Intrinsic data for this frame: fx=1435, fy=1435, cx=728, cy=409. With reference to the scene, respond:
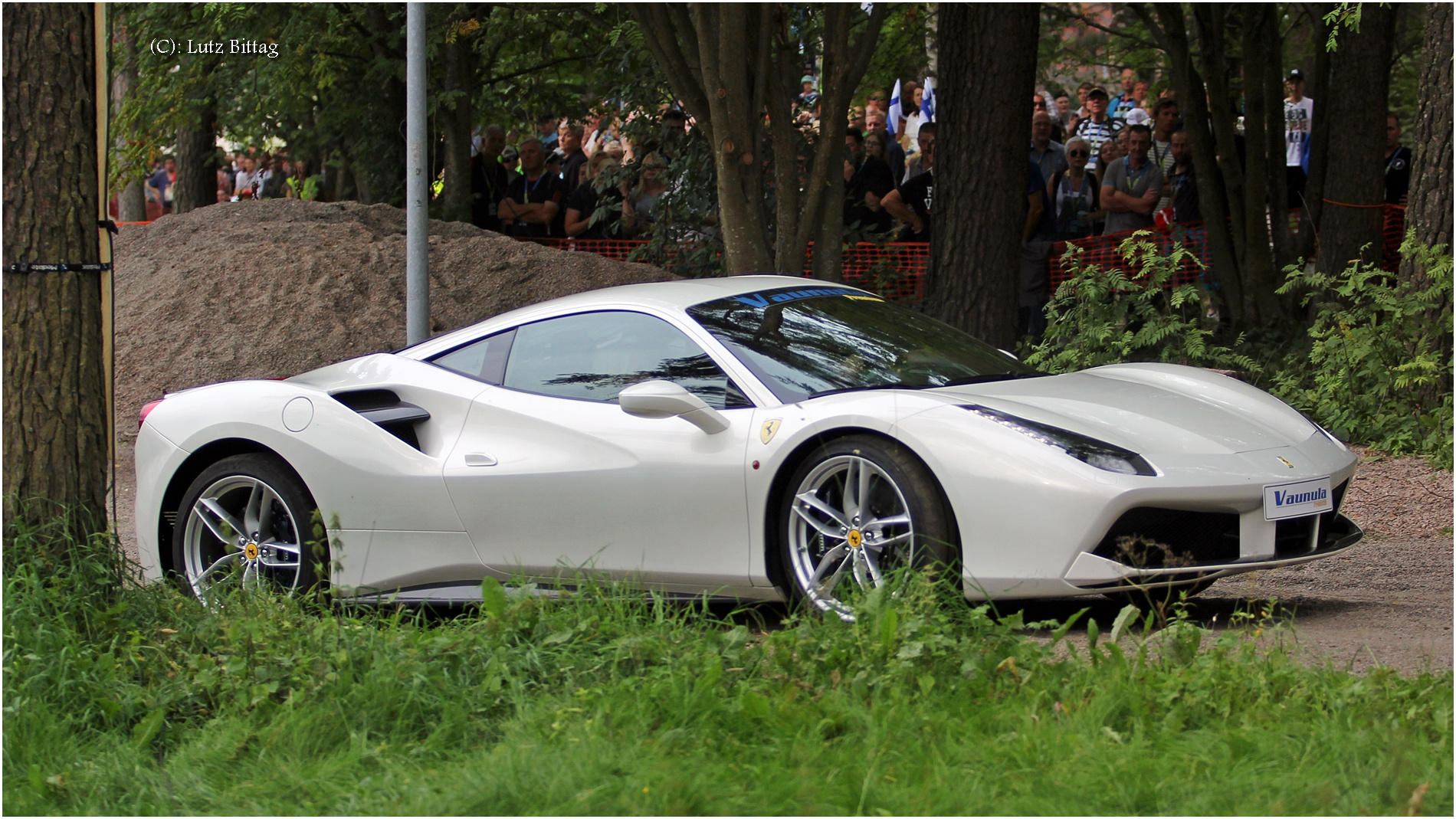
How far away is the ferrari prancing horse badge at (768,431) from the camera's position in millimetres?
4840

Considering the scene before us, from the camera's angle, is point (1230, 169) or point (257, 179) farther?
point (257, 179)

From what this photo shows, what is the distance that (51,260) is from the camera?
4.96m

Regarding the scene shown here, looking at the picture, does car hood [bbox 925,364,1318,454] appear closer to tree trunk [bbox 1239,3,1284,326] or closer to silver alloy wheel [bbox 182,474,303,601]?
silver alloy wheel [bbox 182,474,303,601]

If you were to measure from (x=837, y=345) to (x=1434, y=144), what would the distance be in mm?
5200

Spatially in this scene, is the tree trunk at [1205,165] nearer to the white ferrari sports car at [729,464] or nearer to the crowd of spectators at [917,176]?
the crowd of spectators at [917,176]

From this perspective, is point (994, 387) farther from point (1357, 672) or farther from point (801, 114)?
point (801, 114)

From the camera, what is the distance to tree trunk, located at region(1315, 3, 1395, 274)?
37.4 feet

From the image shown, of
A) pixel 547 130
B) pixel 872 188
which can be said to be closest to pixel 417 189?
pixel 872 188

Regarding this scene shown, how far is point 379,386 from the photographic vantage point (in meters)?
5.80

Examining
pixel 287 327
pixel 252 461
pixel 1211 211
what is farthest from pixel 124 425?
pixel 1211 211

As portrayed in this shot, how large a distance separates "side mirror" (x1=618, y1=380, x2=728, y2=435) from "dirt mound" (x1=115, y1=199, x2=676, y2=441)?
710cm

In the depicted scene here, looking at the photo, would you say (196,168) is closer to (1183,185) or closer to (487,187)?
(487,187)

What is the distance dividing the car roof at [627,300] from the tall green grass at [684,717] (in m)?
1.45

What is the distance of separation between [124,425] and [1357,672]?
31.7 ft
